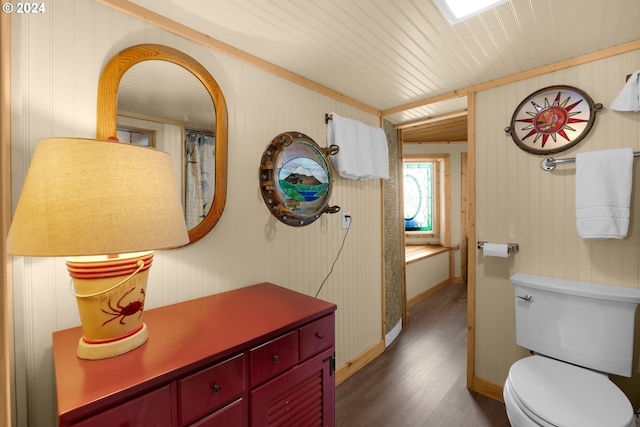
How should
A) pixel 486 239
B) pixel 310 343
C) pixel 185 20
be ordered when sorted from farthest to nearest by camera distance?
pixel 486 239 < pixel 185 20 < pixel 310 343

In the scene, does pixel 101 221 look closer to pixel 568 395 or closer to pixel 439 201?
pixel 568 395

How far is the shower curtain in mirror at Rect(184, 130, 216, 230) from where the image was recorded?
1.34 m

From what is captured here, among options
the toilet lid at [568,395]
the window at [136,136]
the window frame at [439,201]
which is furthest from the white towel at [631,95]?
the window frame at [439,201]

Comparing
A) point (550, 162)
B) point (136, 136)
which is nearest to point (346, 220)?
point (550, 162)

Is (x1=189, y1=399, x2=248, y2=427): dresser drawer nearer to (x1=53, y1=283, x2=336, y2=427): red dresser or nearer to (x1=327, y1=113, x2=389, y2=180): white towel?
(x1=53, y1=283, x2=336, y2=427): red dresser

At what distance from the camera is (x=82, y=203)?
0.74 m

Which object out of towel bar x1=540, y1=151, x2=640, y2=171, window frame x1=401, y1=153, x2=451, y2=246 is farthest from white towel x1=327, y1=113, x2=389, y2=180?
window frame x1=401, y1=153, x2=451, y2=246

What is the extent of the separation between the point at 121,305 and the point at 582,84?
8.19ft

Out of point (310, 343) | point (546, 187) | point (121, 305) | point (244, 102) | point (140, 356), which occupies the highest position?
point (244, 102)

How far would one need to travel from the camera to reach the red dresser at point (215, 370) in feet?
2.42

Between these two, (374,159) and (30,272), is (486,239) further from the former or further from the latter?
(30,272)

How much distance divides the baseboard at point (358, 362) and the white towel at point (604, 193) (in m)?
1.67

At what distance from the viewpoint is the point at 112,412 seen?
2.34ft

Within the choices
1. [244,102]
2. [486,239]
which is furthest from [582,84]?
[244,102]
